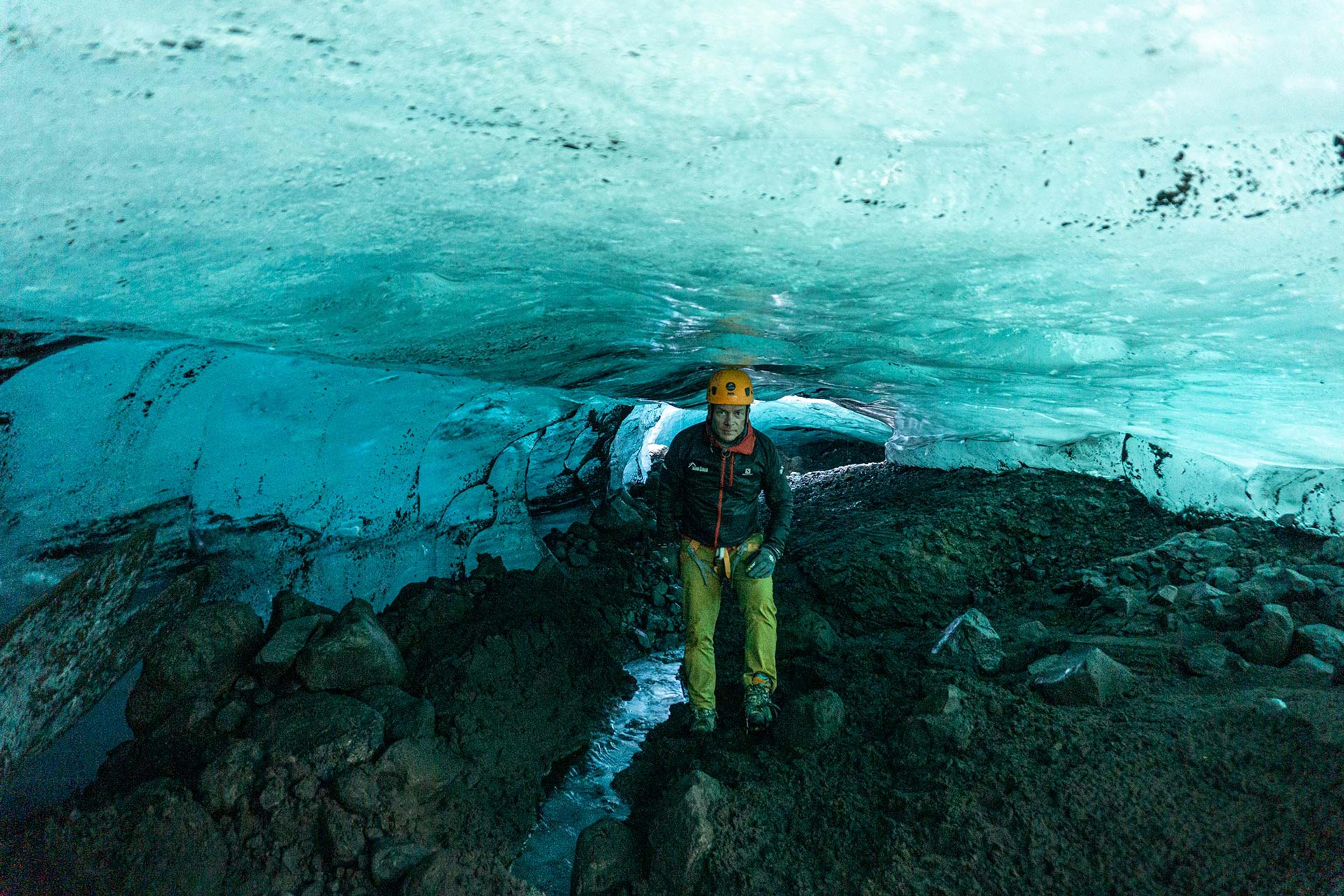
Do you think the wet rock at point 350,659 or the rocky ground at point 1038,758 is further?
the wet rock at point 350,659

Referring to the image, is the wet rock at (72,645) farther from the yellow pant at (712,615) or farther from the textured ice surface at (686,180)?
the yellow pant at (712,615)

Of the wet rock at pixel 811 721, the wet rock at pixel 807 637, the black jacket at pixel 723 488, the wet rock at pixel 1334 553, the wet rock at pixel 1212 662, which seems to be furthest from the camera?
the wet rock at pixel 1334 553

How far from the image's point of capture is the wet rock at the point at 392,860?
285 centimetres

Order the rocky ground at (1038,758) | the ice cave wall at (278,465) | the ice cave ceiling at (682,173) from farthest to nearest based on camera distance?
the ice cave wall at (278,465) → the rocky ground at (1038,758) → the ice cave ceiling at (682,173)

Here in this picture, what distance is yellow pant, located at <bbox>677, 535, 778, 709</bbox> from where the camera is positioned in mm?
3777

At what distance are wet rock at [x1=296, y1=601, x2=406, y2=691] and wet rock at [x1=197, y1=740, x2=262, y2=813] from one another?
0.49 m

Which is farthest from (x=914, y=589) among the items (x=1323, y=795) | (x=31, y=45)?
(x=31, y=45)

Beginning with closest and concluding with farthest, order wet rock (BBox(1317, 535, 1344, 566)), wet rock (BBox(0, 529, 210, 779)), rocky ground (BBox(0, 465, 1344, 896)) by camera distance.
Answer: rocky ground (BBox(0, 465, 1344, 896)) < wet rock (BBox(0, 529, 210, 779)) < wet rock (BBox(1317, 535, 1344, 566))

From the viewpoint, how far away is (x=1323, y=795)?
248 centimetres

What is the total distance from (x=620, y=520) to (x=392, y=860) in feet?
15.1

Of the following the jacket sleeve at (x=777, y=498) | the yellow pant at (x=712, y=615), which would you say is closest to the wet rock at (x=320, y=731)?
the yellow pant at (x=712, y=615)

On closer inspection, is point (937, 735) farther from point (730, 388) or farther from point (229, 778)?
point (229, 778)

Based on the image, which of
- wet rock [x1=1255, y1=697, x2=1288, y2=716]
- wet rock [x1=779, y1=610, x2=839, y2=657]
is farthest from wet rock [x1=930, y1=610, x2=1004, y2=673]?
wet rock [x1=1255, y1=697, x2=1288, y2=716]

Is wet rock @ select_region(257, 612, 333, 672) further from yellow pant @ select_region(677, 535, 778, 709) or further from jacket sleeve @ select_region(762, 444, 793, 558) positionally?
jacket sleeve @ select_region(762, 444, 793, 558)
